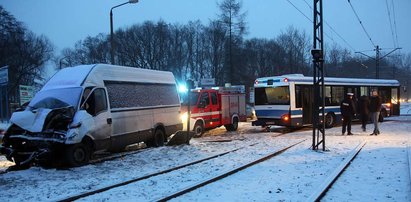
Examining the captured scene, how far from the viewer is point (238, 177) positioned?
9.03 m

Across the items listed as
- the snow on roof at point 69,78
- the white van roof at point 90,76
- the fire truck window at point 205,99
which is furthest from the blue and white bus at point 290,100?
the snow on roof at point 69,78

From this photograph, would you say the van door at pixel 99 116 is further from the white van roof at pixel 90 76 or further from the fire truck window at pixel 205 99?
the fire truck window at pixel 205 99

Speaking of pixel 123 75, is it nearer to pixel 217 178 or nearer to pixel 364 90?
pixel 217 178

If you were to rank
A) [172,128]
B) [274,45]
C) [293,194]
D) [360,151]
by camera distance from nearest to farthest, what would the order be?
[293,194] < [360,151] < [172,128] < [274,45]

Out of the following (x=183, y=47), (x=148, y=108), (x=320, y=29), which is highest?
(x=183, y=47)

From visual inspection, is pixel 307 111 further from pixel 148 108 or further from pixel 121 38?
pixel 121 38

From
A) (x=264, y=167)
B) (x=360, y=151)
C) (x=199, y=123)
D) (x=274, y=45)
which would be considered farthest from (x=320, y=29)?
(x=274, y=45)

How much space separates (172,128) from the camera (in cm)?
1584

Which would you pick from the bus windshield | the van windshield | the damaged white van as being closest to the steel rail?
the damaged white van

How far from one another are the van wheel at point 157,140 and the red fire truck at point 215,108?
10.5 feet

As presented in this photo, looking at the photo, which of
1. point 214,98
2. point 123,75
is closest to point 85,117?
point 123,75

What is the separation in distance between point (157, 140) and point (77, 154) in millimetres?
4314

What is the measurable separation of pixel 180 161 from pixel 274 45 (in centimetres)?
6744

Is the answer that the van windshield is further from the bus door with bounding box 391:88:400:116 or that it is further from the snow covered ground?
the bus door with bounding box 391:88:400:116
